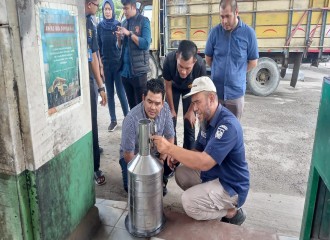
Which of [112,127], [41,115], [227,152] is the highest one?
[41,115]

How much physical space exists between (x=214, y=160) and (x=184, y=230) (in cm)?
57

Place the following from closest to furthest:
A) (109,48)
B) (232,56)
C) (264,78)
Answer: (232,56) < (109,48) < (264,78)

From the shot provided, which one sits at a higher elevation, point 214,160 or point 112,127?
point 214,160

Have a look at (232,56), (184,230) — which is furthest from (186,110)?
(184,230)

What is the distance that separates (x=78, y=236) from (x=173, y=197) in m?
1.09

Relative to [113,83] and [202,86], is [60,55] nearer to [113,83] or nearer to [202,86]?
[202,86]

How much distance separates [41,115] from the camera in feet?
5.13

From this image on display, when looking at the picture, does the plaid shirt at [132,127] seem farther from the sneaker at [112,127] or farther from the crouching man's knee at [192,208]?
the sneaker at [112,127]

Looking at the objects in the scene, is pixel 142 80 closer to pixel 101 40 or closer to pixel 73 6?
pixel 101 40

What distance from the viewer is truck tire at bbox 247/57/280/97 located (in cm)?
689

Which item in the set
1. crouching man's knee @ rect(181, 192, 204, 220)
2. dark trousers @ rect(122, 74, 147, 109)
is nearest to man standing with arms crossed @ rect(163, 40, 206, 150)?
dark trousers @ rect(122, 74, 147, 109)

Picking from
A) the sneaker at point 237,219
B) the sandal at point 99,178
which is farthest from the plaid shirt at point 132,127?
the sneaker at point 237,219

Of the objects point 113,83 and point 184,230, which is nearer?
point 184,230

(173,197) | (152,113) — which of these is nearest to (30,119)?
(152,113)
